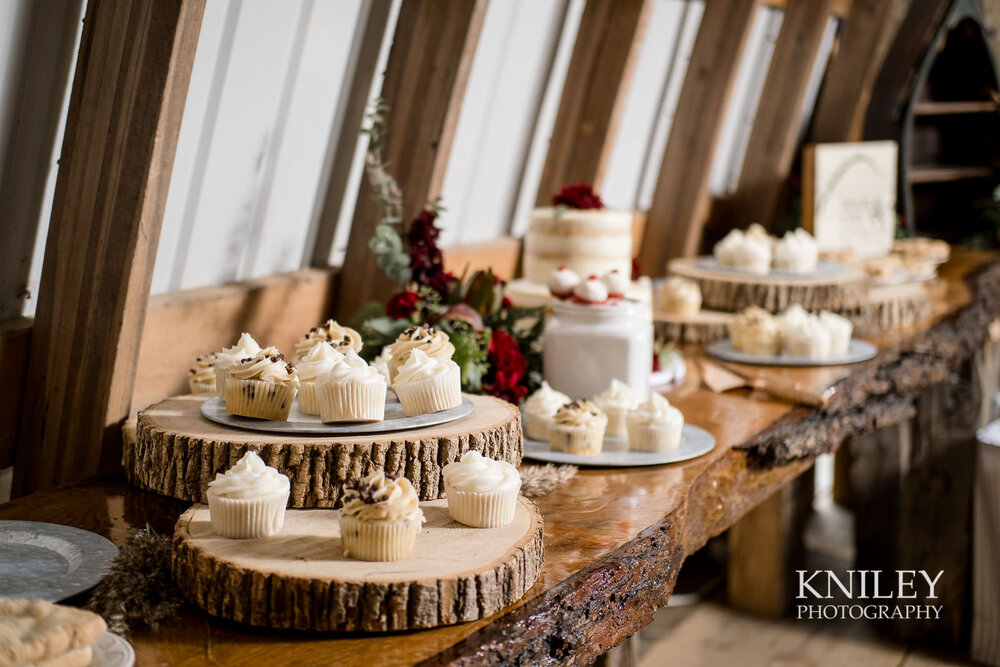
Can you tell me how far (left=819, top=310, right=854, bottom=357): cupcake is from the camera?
2.87 metres

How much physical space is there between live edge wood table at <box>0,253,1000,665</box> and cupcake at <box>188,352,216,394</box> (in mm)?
241

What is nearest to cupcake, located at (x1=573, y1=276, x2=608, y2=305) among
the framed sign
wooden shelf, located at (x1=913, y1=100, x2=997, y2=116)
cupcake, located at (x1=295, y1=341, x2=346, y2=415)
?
cupcake, located at (x1=295, y1=341, x2=346, y2=415)

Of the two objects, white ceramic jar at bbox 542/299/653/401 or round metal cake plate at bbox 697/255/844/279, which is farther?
round metal cake plate at bbox 697/255/844/279

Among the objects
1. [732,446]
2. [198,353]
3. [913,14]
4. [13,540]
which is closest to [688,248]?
[913,14]

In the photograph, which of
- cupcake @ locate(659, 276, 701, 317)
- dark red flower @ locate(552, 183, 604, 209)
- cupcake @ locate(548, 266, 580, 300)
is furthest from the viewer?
cupcake @ locate(659, 276, 701, 317)

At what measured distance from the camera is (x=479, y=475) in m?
1.46

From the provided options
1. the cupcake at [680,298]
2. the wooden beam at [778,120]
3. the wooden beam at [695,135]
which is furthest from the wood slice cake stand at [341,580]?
the wooden beam at [778,120]

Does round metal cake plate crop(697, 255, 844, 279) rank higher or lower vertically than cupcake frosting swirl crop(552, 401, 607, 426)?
higher

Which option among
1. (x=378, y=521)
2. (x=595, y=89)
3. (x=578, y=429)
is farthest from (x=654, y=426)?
(x=595, y=89)

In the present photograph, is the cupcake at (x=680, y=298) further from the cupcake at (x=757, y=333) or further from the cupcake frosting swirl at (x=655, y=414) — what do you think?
the cupcake frosting swirl at (x=655, y=414)

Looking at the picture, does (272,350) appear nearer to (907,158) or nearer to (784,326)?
(784,326)

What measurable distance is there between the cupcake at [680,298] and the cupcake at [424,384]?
1582 millimetres

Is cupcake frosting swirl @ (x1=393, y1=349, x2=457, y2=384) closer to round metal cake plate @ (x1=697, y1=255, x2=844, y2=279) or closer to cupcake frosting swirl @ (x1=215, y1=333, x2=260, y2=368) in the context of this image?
cupcake frosting swirl @ (x1=215, y1=333, x2=260, y2=368)

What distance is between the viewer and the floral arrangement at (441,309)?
85.0 inches
